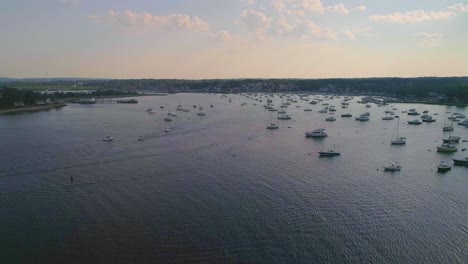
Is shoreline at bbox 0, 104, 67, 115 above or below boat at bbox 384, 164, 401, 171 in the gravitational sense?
above

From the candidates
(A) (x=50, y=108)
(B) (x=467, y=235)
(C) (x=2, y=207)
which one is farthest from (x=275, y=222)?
(A) (x=50, y=108)

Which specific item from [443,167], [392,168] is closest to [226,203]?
[392,168]

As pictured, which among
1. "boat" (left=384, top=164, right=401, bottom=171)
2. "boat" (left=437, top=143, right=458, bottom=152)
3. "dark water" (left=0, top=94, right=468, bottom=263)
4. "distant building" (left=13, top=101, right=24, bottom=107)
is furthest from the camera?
"distant building" (left=13, top=101, right=24, bottom=107)

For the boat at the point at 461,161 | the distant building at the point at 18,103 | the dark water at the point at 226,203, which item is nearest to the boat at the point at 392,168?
the dark water at the point at 226,203

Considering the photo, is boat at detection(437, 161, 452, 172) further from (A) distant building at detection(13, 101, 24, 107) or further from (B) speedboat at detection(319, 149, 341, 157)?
(A) distant building at detection(13, 101, 24, 107)

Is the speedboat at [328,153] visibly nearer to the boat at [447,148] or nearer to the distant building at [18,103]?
the boat at [447,148]

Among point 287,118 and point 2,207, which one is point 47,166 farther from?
point 287,118

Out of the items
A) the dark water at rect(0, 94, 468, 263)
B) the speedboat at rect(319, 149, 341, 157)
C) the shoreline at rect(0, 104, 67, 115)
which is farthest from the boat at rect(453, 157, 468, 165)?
the shoreline at rect(0, 104, 67, 115)

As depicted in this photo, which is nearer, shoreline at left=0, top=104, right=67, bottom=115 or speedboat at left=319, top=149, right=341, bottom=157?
speedboat at left=319, top=149, right=341, bottom=157

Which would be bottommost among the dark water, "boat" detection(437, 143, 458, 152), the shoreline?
the dark water
